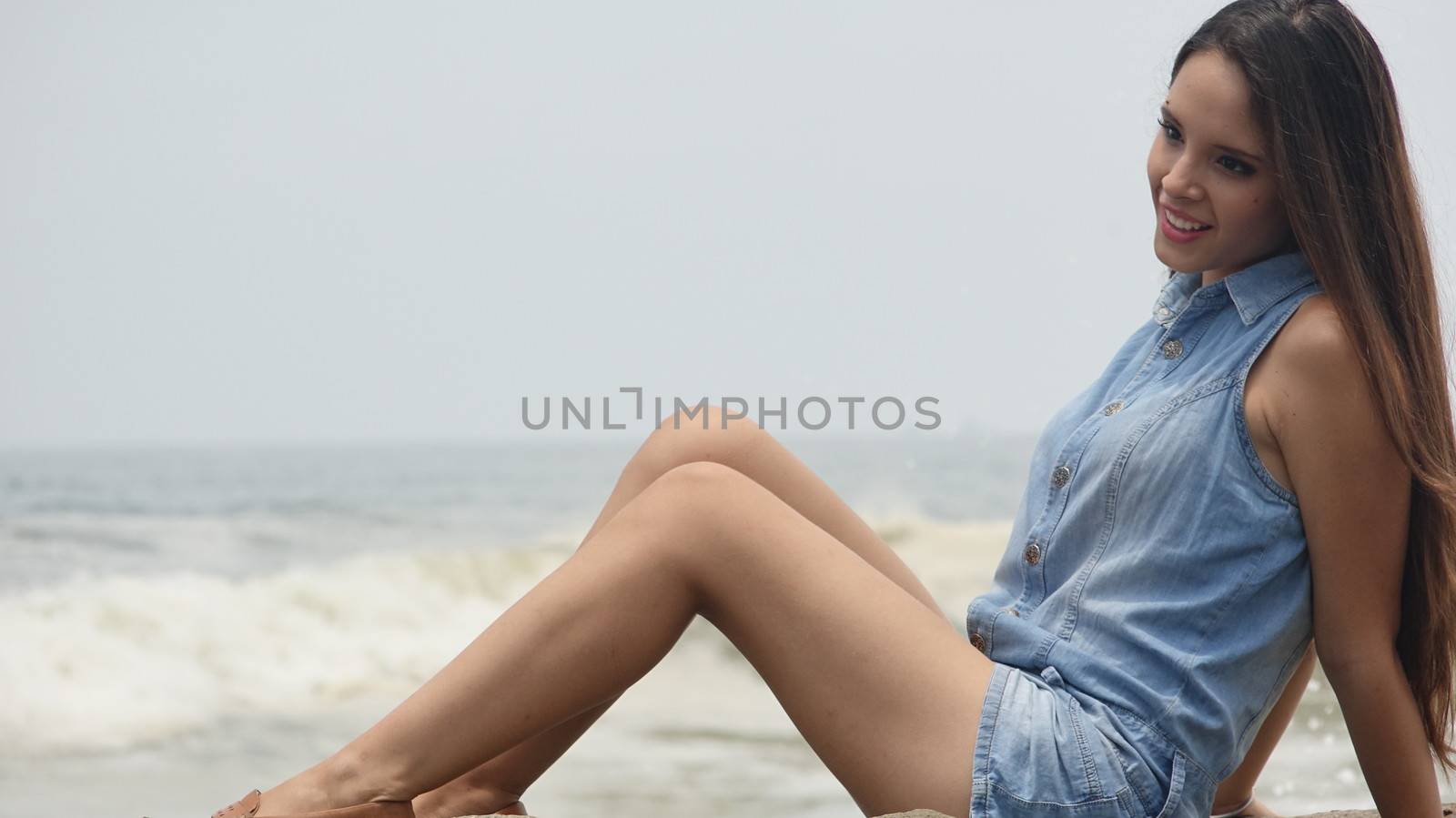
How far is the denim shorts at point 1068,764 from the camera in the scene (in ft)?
4.20

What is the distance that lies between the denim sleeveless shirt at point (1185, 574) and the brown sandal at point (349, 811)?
2.24 ft

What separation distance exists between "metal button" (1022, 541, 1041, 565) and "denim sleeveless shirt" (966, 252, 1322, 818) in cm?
3

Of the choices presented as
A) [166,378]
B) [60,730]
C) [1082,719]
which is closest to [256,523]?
[60,730]

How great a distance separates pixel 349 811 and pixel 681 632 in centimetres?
39

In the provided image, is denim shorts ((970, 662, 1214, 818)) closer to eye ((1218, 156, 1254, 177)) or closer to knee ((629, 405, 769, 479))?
knee ((629, 405, 769, 479))

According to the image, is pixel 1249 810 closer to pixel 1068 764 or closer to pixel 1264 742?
pixel 1264 742

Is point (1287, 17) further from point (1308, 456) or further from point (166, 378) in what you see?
point (166, 378)

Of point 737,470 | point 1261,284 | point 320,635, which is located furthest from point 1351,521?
point 320,635

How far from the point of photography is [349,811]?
1.35 m

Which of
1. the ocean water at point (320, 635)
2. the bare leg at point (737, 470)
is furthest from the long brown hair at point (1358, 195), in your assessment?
the ocean water at point (320, 635)

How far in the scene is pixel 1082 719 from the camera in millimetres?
1306

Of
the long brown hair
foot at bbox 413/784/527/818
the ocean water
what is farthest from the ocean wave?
the long brown hair

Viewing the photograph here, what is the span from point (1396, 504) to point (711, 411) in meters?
0.82

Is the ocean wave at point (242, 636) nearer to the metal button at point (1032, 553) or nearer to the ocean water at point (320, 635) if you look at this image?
the ocean water at point (320, 635)
